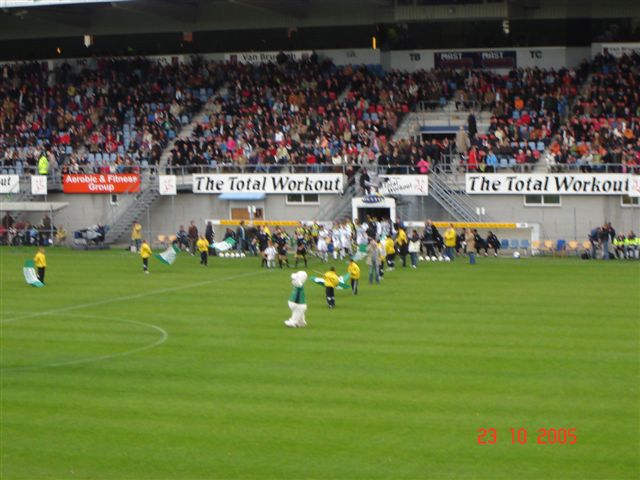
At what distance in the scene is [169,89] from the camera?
2488 inches

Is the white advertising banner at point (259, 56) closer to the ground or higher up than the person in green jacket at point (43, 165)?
higher up

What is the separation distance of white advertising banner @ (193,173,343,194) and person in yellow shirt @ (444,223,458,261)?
285 inches

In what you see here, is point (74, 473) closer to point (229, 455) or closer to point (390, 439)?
point (229, 455)

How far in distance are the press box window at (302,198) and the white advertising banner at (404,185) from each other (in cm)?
361

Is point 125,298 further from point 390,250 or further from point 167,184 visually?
point 167,184

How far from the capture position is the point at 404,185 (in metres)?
51.0

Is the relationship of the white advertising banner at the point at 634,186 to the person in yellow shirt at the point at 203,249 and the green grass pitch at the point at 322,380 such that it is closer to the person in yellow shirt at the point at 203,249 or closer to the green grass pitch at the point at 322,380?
the green grass pitch at the point at 322,380

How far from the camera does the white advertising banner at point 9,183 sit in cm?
5816

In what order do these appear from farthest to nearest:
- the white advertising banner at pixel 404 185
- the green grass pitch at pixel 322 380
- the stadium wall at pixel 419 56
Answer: the stadium wall at pixel 419 56 → the white advertising banner at pixel 404 185 → the green grass pitch at pixel 322 380

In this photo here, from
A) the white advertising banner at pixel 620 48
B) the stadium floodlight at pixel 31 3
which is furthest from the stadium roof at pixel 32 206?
the white advertising banner at pixel 620 48

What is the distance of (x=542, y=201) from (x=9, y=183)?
26.4m

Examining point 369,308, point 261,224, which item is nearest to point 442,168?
point 261,224
